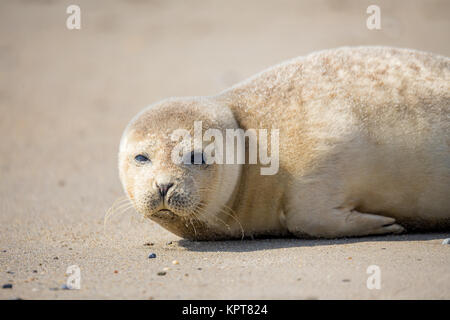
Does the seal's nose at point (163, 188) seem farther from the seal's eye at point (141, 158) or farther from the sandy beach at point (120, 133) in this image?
the sandy beach at point (120, 133)

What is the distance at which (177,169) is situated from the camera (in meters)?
4.13

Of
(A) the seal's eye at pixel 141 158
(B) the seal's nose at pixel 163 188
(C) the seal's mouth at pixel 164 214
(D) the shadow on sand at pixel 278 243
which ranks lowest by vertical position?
(D) the shadow on sand at pixel 278 243

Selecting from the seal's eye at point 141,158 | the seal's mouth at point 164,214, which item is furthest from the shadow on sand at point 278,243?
the seal's eye at point 141,158

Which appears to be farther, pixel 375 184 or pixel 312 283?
pixel 375 184

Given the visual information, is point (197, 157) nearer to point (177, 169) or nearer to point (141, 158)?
point (177, 169)

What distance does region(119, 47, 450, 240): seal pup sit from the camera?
14.1 ft

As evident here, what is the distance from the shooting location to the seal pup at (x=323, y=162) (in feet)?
14.1

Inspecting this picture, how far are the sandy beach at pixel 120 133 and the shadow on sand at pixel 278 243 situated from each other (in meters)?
0.01

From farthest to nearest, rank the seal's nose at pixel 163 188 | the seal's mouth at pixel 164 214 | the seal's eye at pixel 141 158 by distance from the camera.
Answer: the seal's eye at pixel 141 158
the seal's mouth at pixel 164 214
the seal's nose at pixel 163 188

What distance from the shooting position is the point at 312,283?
3332 mm

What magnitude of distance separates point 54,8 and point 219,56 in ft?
21.1

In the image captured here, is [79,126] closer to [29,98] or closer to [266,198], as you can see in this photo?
[29,98]

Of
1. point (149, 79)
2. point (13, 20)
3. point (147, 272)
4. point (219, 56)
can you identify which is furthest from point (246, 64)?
point (147, 272)

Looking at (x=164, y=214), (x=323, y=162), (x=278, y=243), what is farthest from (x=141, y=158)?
(x=323, y=162)
